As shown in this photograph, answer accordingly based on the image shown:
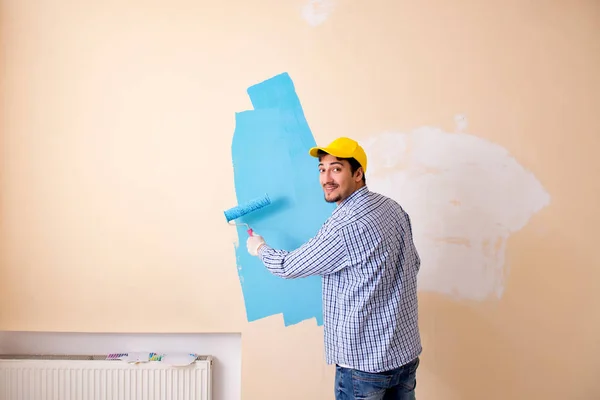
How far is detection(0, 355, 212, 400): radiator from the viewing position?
1.93m

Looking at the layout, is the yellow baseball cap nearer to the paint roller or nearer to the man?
the man

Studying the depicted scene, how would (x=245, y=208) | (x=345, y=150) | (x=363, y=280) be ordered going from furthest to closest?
(x=245, y=208), (x=345, y=150), (x=363, y=280)

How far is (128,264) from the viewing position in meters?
A: 1.96

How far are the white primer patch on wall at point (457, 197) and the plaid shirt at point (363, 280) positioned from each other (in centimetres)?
49

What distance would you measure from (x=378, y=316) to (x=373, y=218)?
306 mm

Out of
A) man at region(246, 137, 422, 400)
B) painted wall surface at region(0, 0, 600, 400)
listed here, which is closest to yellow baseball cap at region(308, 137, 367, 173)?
man at region(246, 137, 422, 400)

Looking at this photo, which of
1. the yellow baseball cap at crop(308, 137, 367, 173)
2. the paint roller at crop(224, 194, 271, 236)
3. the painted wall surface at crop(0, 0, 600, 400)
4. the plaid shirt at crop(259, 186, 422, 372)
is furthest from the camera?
the painted wall surface at crop(0, 0, 600, 400)

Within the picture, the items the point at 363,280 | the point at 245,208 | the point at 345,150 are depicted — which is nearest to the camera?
the point at 363,280

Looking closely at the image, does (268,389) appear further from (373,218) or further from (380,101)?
(380,101)

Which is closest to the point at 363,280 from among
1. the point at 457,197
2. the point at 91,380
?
the point at 457,197

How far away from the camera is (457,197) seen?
1988 millimetres

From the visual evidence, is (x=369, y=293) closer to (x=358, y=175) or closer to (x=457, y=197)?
(x=358, y=175)

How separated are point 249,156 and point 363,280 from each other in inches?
31.3

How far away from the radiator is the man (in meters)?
0.76
